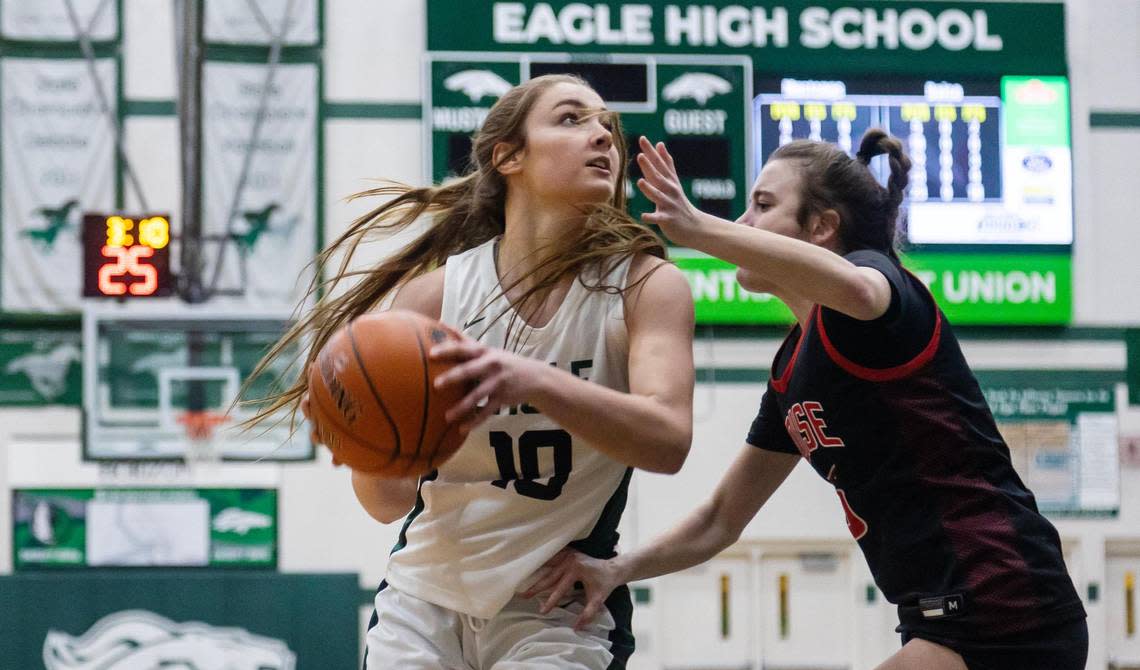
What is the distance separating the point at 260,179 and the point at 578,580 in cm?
491

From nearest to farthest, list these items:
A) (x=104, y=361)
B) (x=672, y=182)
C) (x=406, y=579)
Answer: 1. (x=672, y=182)
2. (x=406, y=579)
3. (x=104, y=361)

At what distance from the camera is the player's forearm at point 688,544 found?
2990 millimetres

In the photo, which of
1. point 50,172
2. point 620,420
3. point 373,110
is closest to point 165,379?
point 50,172

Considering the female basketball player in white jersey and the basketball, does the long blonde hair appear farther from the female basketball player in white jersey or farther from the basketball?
the basketball

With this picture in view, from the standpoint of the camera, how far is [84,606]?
6.74 meters

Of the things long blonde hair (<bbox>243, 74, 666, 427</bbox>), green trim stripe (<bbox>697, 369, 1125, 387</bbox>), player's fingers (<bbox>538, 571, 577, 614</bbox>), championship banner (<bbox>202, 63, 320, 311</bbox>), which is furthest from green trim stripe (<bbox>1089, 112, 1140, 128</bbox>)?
player's fingers (<bbox>538, 571, 577, 614</bbox>)

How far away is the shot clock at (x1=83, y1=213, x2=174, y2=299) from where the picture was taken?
21.3ft

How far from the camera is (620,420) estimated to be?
2.22 meters

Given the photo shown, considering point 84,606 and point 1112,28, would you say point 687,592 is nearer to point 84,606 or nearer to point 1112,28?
point 84,606

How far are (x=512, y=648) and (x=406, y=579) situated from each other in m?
0.26

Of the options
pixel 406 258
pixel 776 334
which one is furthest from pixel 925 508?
pixel 776 334

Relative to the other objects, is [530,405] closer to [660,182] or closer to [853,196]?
[660,182]

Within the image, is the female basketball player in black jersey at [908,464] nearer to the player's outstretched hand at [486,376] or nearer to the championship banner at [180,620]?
the player's outstretched hand at [486,376]

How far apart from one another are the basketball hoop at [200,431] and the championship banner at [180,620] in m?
0.61
